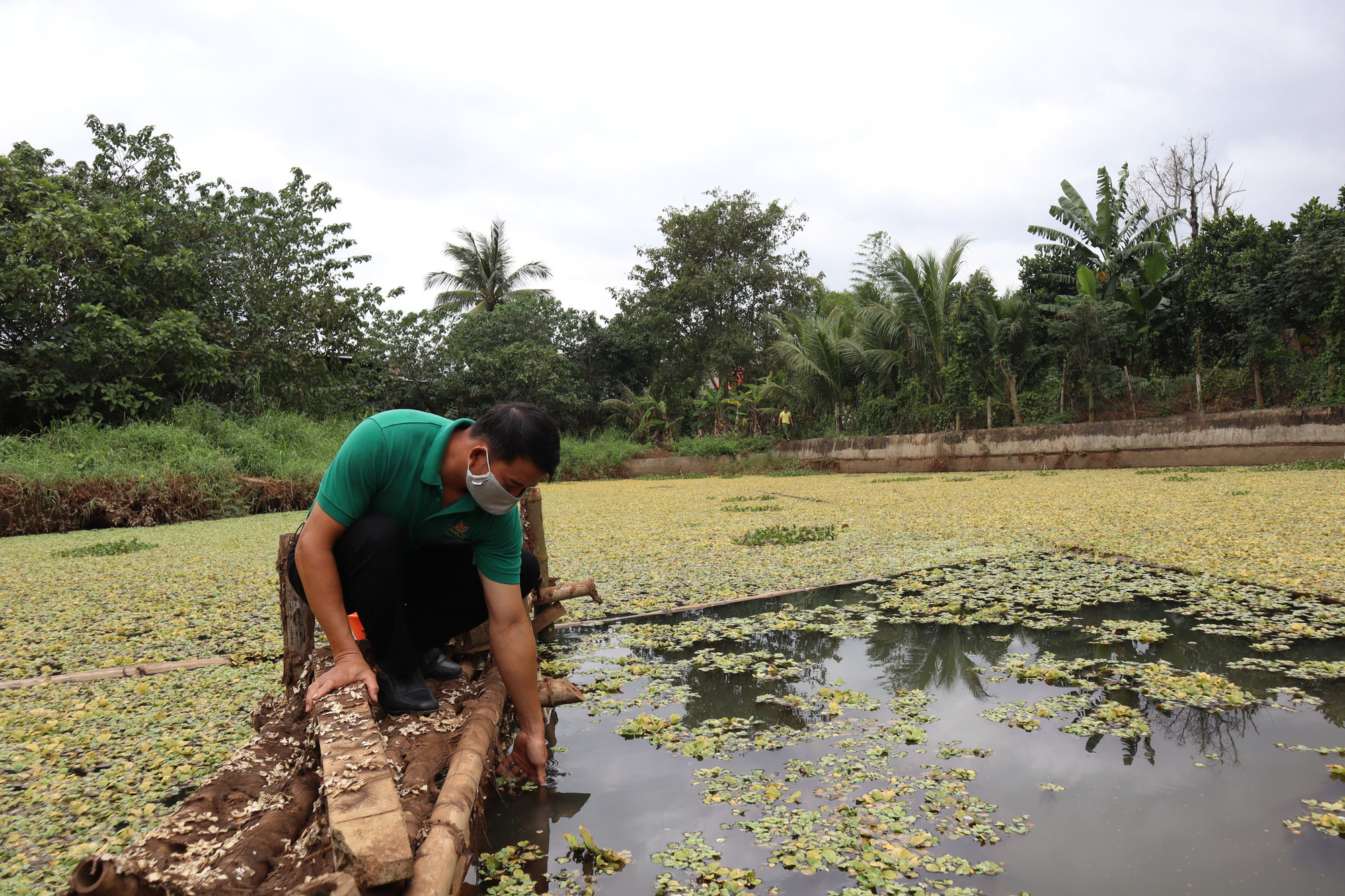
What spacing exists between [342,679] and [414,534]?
0.37 meters

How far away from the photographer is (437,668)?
1.88 meters

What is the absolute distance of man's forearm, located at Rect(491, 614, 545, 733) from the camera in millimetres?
1589

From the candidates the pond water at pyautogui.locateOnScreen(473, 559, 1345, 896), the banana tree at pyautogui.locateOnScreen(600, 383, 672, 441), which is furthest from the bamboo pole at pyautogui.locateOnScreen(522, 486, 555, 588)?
the banana tree at pyautogui.locateOnScreen(600, 383, 672, 441)

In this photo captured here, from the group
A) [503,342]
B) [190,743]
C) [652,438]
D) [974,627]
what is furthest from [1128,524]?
[503,342]

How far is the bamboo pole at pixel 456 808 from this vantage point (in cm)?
97

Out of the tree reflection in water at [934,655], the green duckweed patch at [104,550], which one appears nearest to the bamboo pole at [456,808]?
the tree reflection in water at [934,655]

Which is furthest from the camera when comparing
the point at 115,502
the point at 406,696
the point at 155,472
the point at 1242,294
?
the point at 1242,294

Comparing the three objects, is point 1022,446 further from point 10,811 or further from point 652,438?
point 10,811

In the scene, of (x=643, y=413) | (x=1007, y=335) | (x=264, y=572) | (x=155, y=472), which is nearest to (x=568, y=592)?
A: (x=264, y=572)

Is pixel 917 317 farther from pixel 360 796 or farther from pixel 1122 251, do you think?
pixel 360 796

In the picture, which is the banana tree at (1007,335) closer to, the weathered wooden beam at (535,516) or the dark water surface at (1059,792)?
the dark water surface at (1059,792)

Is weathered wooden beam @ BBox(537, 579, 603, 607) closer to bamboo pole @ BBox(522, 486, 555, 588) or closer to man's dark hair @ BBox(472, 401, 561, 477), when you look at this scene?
bamboo pole @ BBox(522, 486, 555, 588)

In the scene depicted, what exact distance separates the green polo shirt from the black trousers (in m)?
0.05

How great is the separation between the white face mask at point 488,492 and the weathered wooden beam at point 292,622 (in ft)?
1.73
